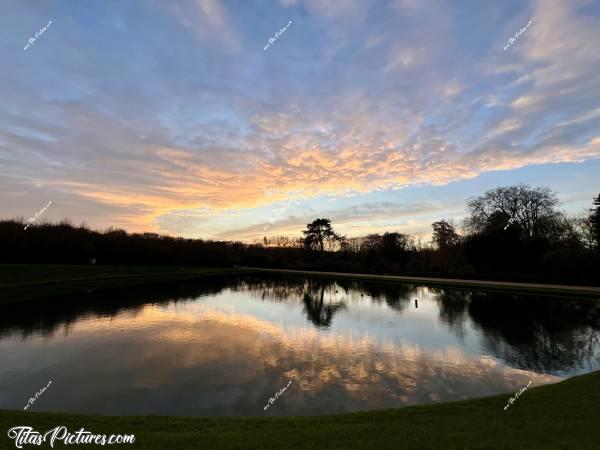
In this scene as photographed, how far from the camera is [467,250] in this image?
156 feet

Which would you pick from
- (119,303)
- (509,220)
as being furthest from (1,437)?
(509,220)

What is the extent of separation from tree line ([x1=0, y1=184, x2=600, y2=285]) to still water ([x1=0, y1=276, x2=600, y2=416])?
1457cm

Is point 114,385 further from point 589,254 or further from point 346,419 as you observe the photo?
point 589,254

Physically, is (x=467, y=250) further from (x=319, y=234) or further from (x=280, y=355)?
(x=319, y=234)

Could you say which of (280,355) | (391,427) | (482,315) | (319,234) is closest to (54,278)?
(280,355)

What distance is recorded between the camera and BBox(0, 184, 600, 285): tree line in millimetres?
38194

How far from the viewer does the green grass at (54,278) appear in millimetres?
30547

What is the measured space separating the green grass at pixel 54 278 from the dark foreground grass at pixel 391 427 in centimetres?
2484

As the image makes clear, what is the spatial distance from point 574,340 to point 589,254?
2215 centimetres

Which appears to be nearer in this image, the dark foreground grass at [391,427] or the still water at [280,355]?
the dark foreground grass at [391,427]

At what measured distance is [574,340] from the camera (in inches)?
602

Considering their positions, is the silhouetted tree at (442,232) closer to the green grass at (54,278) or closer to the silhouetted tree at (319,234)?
the silhouetted tree at (319,234)

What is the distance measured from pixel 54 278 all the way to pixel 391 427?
44749 millimetres

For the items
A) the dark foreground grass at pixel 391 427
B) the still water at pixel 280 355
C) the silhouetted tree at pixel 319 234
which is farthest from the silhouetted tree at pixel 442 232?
the dark foreground grass at pixel 391 427
